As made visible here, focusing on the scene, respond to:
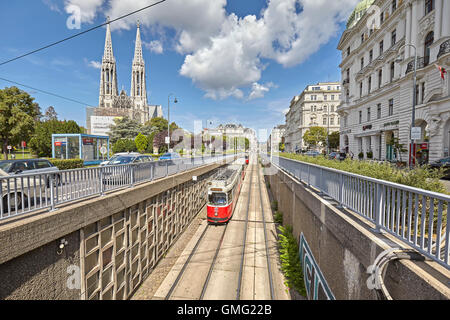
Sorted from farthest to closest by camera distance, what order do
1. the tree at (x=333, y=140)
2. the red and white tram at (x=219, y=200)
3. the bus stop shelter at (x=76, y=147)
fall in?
the tree at (x=333, y=140), the bus stop shelter at (x=76, y=147), the red and white tram at (x=219, y=200)

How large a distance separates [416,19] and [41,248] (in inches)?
1399

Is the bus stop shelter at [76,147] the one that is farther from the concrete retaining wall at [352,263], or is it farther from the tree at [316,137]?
the tree at [316,137]

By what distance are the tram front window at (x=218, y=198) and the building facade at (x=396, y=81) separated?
1212 cm

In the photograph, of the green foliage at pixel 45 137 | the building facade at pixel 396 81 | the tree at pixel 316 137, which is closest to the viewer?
the building facade at pixel 396 81

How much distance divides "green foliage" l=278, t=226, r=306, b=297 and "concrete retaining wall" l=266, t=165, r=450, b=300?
1101 millimetres

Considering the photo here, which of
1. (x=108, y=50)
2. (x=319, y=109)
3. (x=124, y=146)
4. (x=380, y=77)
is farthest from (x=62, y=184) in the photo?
(x=108, y=50)

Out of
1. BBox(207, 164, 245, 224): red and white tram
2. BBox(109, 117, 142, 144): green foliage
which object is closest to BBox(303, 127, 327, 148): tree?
BBox(207, 164, 245, 224): red and white tram

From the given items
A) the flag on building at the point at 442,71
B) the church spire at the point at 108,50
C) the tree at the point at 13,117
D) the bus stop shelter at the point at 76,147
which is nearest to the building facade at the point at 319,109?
the flag on building at the point at 442,71

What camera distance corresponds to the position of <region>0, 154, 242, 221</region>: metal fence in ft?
13.3

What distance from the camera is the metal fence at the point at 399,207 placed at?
7.87 feet

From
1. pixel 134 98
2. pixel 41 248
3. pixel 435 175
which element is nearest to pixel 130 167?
pixel 41 248

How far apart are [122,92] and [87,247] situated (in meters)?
127

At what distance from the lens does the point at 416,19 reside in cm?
2200

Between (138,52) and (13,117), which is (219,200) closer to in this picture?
(13,117)
